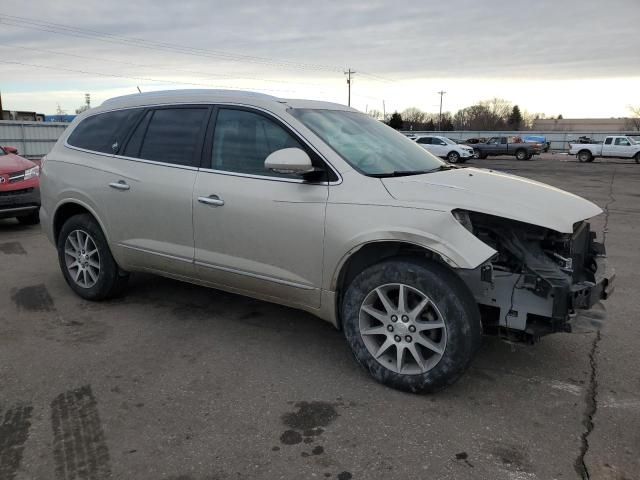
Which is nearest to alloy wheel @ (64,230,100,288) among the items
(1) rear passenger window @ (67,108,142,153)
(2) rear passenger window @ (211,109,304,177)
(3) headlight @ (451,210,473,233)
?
(1) rear passenger window @ (67,108,142,153)

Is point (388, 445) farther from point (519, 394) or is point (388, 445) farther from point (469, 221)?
point (469, 221)

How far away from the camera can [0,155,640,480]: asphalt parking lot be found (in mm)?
2697

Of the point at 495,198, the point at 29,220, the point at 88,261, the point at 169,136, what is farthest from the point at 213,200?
Result: the point at 29,220

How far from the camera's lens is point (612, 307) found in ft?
16.3

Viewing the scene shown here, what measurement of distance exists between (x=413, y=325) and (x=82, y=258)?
10.9ft

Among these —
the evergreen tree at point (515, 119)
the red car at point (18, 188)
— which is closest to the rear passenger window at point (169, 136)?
the red car at point (18, 188)

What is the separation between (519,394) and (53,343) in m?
3.41

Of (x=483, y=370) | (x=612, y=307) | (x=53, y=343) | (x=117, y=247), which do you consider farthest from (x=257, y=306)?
(x=612, y=307)

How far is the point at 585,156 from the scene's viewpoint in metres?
35.9

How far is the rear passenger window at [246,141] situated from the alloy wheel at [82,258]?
1.72m

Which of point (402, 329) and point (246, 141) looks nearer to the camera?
point (402, 329)

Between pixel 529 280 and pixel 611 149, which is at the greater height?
pixel 529 280

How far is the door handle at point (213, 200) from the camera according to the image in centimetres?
396

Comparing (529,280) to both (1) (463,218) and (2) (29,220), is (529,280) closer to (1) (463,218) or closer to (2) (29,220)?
(1) (463,218)
